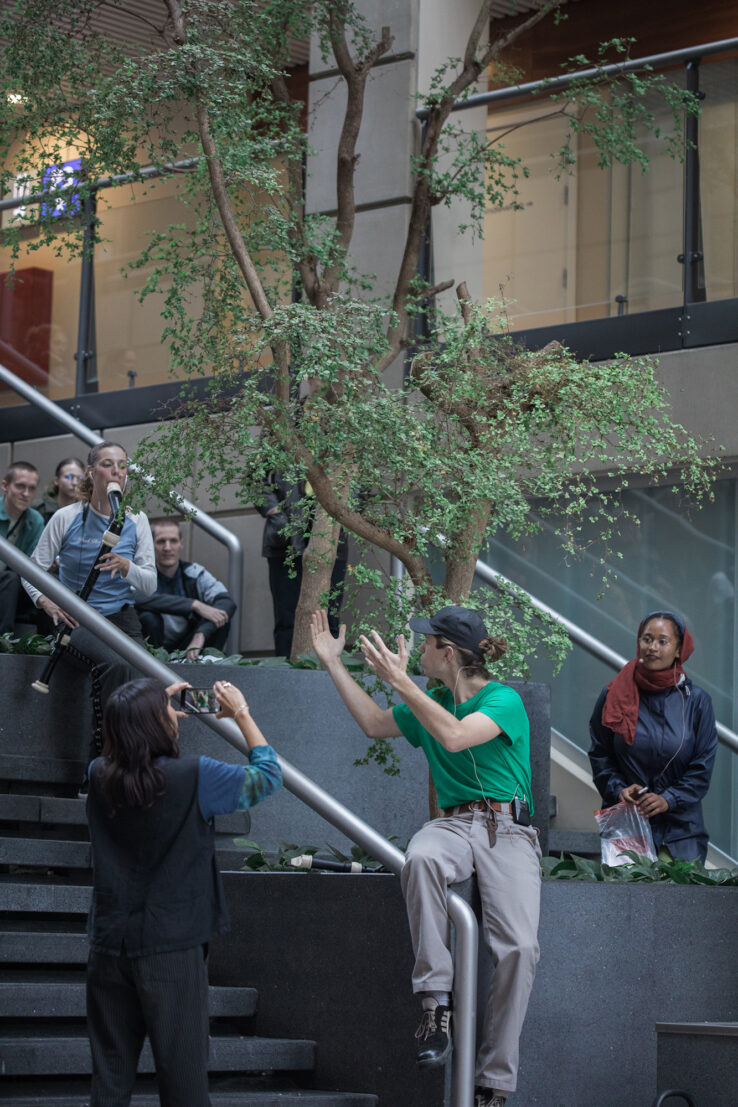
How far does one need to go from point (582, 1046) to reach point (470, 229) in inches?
252

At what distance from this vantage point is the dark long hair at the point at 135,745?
4.69m

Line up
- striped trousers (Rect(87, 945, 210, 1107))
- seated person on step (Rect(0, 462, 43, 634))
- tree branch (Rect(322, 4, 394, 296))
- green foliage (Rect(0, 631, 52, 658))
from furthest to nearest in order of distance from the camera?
seated person on step (Rect(0, 462, 43, 634))
tree branch (Rect(322, 4, 394, 296))
green foliage (Rect(0, 631, 52, 658))
striped trousers (Rect(87, 945, 210, 1107))

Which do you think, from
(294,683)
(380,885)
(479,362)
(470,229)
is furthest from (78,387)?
(380,885)

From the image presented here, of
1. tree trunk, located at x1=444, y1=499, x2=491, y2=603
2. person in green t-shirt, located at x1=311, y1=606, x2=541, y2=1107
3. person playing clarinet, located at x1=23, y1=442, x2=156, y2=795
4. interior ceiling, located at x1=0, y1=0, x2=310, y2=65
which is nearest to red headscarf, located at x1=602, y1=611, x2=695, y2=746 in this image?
tree trunk, located at x1=444, y1=499, x2=491, y2=603

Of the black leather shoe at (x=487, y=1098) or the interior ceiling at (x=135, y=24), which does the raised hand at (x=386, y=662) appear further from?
the interior ceiling at (x=135, y=24)

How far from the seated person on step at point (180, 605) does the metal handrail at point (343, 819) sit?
8.32 ft

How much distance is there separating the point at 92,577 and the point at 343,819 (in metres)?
2.31

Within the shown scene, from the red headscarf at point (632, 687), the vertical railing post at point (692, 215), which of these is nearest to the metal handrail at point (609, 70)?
the vertical railing post at point (692, 215)

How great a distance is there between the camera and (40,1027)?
5984 mm

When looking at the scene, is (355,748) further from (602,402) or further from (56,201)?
(56,201)

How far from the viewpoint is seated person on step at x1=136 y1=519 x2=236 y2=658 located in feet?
31.9

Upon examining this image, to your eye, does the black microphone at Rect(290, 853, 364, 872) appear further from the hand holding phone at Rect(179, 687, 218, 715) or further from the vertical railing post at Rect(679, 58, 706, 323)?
the vertical railing post at Rect(679, 58, 706, 323)

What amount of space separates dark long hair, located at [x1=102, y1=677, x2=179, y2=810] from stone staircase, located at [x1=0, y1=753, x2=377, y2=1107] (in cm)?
141

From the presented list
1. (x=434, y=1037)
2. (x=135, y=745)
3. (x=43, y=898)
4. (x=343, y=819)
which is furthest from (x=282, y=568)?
(x=135, y=745)
